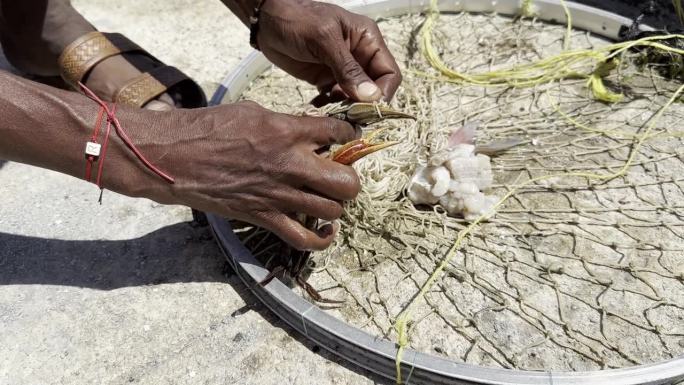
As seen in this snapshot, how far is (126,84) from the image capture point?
2334mm

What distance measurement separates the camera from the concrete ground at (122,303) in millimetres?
1821

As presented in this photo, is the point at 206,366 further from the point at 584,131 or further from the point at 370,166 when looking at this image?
the point at 584,131

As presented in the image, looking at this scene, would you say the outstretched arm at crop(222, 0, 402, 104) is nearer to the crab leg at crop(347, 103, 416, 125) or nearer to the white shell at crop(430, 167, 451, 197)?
the crab leg at crop(347, 103, 416, 125)

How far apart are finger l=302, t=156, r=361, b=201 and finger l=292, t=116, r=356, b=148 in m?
0.06

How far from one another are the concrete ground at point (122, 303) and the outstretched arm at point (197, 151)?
0.48 m

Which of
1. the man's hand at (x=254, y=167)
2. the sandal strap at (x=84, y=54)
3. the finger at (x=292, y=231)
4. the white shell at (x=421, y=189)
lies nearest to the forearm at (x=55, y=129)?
the man's hand at (x=254, y=167)

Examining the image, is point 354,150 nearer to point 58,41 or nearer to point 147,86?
point 147,86

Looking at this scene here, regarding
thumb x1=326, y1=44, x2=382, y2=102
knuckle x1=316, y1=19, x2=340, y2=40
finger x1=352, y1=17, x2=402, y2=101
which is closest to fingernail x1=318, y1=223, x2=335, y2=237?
→ thumb x1=326, y1=44, x2=382, y2=102

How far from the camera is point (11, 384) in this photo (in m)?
1.80

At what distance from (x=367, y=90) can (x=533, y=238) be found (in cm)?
83

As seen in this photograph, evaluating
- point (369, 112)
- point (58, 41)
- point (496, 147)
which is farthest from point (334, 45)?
point (58, 41)

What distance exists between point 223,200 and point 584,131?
65.3 inches

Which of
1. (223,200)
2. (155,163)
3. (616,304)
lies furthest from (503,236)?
(155,163)

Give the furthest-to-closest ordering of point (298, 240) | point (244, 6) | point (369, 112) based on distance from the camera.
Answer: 1. point (244, 6)
2. point (369, 112)
3. point (298, 240)
